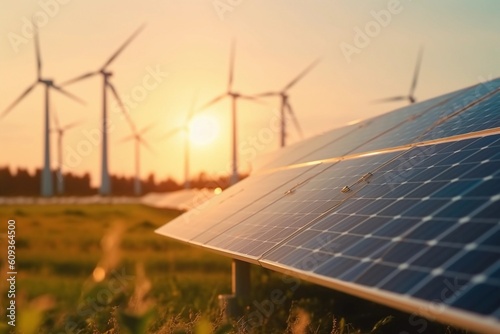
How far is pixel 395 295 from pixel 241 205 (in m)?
12.3

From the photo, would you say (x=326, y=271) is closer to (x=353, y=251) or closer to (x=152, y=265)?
(x=353, y=251)

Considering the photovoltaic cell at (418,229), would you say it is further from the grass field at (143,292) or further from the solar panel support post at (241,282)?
the solar panel support post at (241,282)

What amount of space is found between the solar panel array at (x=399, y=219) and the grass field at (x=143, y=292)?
122 cm

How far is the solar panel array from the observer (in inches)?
266

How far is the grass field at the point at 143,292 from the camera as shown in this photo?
4168mm

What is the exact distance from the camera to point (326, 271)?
870 centimetres

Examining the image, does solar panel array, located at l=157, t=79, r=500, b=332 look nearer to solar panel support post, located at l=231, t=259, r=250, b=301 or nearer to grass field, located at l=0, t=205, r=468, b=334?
grass field, located at l=0, t=205, r=468, b=334

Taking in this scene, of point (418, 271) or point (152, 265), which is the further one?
point (152, 265)

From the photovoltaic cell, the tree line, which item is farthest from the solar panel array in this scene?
the tree line

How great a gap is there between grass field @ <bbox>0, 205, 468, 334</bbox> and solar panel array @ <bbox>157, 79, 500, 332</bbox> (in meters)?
1.22

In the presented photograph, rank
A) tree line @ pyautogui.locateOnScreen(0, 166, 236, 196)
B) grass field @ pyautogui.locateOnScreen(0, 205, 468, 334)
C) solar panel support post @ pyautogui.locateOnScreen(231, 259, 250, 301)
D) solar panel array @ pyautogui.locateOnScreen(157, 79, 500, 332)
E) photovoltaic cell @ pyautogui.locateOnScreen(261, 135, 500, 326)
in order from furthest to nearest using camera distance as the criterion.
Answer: tree line @ pyautogui.locateOnScreen(0, 166, 236, 196) < solar panel support post @ pyautogui.locateOnScreen(231, 259, 250, 301) < photovoltaic cell @ pyautogui.locateOnScreen(261, 135, 500, 326) < solar panel array @ pyautogui.locateOnScreen(157, 79, 500, 332) < grass field @ pyautogui.locateOnScreen(0, 205, 468, 334)

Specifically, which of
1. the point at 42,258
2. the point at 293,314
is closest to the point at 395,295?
the point at 293,314

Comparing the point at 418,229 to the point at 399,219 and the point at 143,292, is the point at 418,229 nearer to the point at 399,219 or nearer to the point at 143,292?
the point at 399,219

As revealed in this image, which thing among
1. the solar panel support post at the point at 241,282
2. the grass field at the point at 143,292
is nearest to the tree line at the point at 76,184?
the grass field at the point at 143,292
